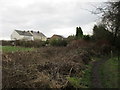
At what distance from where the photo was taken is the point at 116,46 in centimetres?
2961

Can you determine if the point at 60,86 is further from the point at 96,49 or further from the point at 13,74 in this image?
the point at 96,49

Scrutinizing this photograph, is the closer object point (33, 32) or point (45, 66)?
point (45, 66)

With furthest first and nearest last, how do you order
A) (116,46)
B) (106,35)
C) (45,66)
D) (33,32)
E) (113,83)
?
(33,32), (106,35), (116,46), (45,66), (113,83)

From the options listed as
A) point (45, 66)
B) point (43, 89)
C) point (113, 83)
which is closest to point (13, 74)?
point (43, 89)

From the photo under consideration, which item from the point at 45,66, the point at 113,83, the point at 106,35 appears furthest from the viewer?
the point at 106,35

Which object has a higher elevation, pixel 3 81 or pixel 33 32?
pixel 33 32

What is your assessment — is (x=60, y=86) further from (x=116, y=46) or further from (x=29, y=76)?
(x=116, y=46)

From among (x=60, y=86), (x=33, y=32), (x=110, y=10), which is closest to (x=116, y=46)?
(x=110, y=10)

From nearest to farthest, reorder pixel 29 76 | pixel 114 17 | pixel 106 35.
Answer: pixel 29 76, pixel 114 17, pixel 106 35

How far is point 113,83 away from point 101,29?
25.3 meters

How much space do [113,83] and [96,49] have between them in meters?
20.1

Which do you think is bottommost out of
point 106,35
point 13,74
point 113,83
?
point 113,83

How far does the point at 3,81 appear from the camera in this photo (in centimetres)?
909

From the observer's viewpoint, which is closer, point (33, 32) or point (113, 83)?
point (113, 83)
